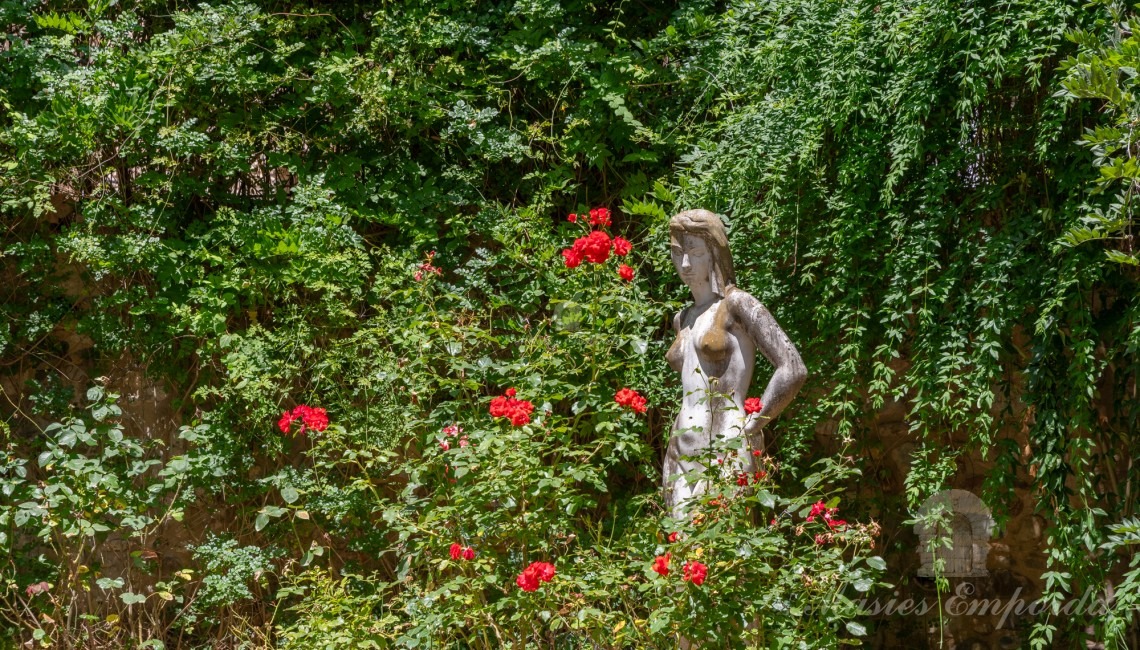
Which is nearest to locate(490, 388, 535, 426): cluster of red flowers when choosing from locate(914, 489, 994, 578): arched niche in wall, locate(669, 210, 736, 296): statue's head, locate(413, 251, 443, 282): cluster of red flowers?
locate(669, 210, 736, 296): statue's head

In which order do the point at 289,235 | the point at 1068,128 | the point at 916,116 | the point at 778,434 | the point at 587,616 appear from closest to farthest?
1. the point at 587,616
2. the point at 1068,128
3. the point at 916,116
4. the point at 778,434
5. the point at 289,235

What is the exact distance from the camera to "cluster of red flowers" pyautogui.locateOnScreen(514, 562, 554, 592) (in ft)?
11.1

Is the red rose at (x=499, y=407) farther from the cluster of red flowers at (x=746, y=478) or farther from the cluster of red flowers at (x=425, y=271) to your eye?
the cluster of red flowers at (x=425, y=271)

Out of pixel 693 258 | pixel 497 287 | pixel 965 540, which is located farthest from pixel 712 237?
pixel 965 540

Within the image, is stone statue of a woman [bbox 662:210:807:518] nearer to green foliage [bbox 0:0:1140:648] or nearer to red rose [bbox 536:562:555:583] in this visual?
green foliage [bbox 0:0:1140:648]

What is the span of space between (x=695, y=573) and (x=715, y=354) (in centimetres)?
96

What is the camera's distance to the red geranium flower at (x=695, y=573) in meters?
3.13

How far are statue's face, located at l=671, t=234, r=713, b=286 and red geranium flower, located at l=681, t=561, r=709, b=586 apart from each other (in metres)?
1.12

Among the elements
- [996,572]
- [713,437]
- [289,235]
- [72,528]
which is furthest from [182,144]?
[996,572]

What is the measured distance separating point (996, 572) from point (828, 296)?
1.75m

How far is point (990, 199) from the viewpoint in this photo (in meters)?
3.94

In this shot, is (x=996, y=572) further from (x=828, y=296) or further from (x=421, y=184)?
(x=421, y=184)

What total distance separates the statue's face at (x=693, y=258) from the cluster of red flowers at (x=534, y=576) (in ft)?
3.69

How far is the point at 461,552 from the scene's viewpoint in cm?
376
